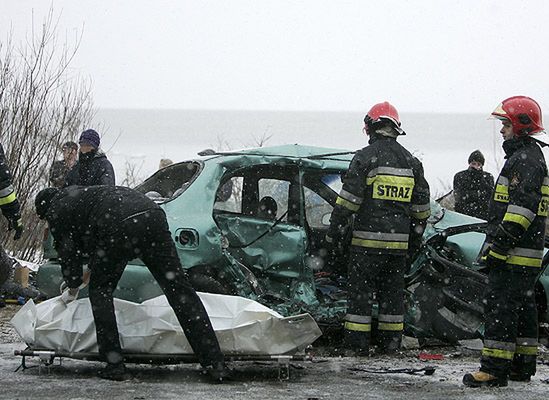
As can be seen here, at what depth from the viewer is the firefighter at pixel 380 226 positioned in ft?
26.2

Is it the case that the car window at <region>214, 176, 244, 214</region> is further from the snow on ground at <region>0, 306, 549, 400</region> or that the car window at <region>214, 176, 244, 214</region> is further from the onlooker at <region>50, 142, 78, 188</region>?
the onlooker at <region>50, 142, 78, 188</region>

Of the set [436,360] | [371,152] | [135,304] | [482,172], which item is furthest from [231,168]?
[482,172]

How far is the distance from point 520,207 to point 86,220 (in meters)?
2.86

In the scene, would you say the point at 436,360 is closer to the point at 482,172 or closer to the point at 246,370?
the point at 246,370

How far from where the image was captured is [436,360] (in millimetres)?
7926

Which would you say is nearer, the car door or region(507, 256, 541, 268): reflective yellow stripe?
region(507, 256, 541, 268): reflective yellow stripe

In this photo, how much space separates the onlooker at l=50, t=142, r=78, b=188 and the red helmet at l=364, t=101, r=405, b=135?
401cm

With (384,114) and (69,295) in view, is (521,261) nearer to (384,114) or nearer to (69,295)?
(384,114)

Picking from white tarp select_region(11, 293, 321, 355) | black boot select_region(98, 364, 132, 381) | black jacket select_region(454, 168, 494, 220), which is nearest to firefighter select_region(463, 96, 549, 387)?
white tarp select_region(11, 293, 321, 355)

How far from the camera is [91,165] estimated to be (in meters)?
9.54

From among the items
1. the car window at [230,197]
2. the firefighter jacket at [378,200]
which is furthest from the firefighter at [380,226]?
the car window at [230,197]

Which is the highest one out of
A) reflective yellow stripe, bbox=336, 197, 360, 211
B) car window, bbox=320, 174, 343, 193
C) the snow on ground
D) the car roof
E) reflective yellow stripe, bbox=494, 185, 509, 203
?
the car roof

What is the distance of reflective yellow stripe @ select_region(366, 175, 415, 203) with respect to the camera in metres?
8.06

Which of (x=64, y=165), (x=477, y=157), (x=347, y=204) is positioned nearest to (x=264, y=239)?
(x=347, y=204)
